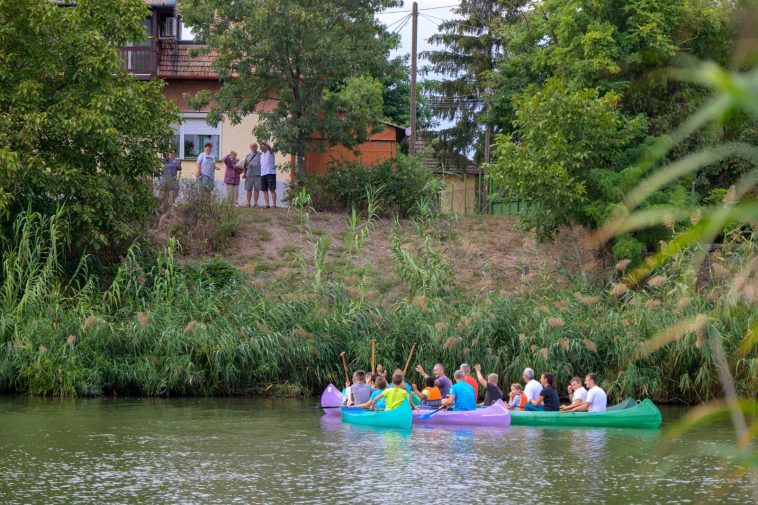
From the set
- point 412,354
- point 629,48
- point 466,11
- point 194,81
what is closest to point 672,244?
point 412,354

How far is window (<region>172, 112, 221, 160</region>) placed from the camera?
39.4 meters

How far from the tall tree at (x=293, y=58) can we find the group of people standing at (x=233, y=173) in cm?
95

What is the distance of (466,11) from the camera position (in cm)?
5009

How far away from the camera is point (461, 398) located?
62.5ft

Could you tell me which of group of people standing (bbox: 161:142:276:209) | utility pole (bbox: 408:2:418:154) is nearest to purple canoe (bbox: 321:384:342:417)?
group of people standing (bbox: 161:142:276:209)

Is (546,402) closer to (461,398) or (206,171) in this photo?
(461,398)

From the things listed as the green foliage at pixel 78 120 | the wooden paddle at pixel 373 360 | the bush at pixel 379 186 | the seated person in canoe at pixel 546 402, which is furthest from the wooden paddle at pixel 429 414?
the bush at pixel 379 186

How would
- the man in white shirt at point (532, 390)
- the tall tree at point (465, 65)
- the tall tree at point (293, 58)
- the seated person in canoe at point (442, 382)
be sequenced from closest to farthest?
the man in white shirt at point (532, 390), the seated person in canoe at point (442, 382), the tall tree at point (293, 58), the tall tree at point (465, 65)

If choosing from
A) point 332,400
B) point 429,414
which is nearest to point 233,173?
point 332,400

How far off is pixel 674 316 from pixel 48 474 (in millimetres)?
13706

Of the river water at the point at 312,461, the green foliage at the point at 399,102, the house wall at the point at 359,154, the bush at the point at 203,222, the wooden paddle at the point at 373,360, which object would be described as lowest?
the river water at the point at 312,461

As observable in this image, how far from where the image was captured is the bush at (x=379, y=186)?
32125mm

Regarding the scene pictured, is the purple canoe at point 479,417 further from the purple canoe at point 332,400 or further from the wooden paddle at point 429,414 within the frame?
the purple canoe at point 332,400

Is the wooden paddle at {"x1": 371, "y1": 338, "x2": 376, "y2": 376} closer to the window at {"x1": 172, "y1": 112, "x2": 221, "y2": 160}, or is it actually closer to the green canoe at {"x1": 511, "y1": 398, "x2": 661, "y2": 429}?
the green canoe at {"x1": 511, "y1": 398, "x2": 661, "y2": 429}
